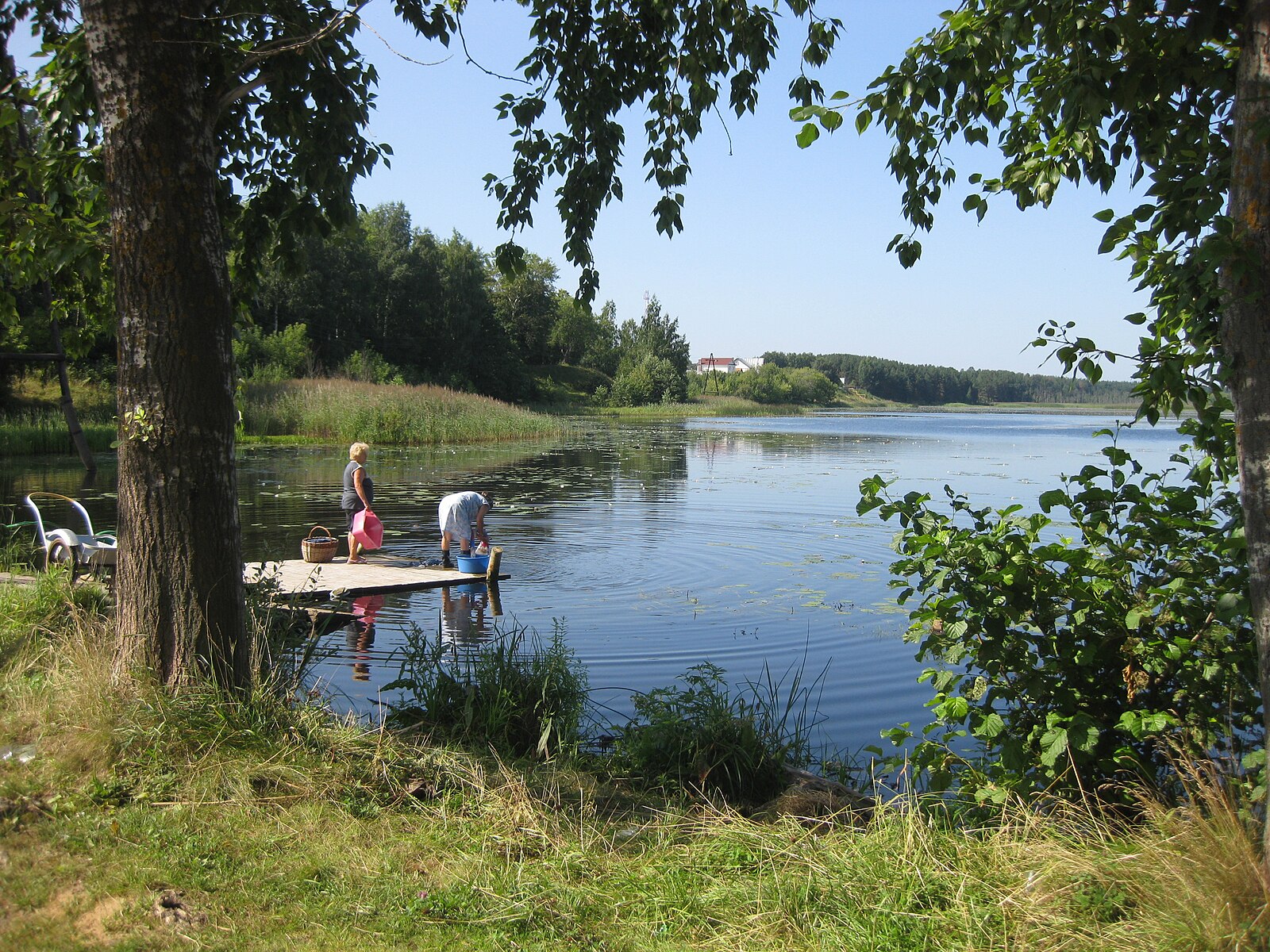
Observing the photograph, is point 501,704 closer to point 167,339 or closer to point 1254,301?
point 167,339

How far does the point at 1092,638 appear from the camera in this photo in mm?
4625

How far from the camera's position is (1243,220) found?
10.3 ft

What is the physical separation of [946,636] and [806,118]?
2.26m

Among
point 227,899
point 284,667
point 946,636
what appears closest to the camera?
point 227,899

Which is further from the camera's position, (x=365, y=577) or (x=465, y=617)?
(x=365, y=577)

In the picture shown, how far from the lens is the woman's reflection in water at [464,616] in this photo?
32.0ft

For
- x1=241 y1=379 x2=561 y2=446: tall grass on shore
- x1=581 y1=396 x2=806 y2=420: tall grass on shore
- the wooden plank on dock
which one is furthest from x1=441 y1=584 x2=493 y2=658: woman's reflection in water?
x1=581 y1=396 x2=806 y2=420: tall grass on shore

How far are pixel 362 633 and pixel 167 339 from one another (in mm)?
5795

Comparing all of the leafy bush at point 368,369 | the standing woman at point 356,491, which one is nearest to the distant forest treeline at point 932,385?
the leafy bush at point 368,369

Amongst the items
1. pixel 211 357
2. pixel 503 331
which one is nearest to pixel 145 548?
pixel 211 357

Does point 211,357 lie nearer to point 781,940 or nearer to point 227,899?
point 227,899

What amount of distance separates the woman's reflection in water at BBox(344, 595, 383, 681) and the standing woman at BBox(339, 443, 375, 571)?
5.78 ft

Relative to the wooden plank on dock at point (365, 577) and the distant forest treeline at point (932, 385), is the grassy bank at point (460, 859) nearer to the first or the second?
the wooden plank on dock at point (365, 577)


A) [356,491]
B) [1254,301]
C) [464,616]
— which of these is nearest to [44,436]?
[356,491]
